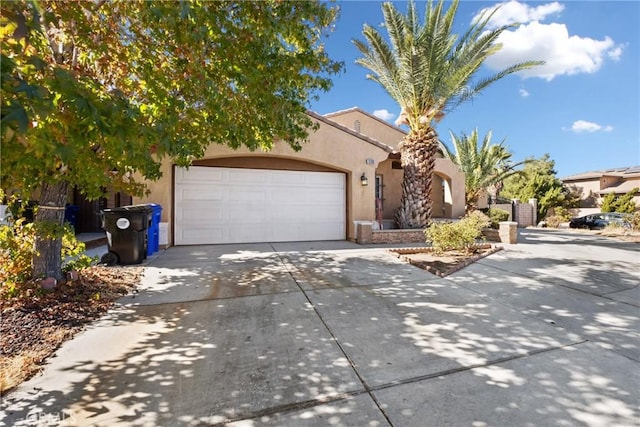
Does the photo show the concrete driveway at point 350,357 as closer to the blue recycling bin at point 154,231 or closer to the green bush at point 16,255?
the green bush at point 16,255

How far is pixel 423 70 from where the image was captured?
9.72m

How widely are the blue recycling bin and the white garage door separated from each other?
1.33 m

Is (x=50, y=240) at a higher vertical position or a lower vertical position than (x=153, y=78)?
lower

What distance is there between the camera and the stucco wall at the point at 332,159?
9945mm

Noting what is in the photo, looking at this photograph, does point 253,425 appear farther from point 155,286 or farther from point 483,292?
point 483,292

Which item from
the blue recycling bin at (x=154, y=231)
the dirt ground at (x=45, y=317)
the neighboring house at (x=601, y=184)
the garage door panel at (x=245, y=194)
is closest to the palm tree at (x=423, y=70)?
the garage door panel at (x=245, y=194)

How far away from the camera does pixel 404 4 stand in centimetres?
927

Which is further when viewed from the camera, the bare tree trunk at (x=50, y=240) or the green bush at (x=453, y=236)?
the green bush at (x=453, y=236)

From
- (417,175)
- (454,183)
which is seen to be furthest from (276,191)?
(454,183)

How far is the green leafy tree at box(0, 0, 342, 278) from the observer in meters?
2.58

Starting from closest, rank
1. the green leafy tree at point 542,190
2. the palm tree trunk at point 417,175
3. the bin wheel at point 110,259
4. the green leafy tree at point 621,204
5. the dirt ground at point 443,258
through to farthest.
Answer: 1. the dirt ground at point 443,258
2. the bin wheel at point 110,259
3. the palm tree trunk at point 417,175
4. the green leafy tree at point 621,204
5. the green leafy tree at point 542,190

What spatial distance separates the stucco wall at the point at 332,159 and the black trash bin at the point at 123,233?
264 centimetres

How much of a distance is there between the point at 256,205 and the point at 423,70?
303 inches

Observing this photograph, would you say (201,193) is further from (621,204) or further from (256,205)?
(621,204)
